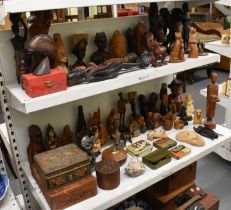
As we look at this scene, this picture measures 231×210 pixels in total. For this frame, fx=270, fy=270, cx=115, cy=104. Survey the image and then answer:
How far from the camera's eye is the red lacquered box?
0.82m

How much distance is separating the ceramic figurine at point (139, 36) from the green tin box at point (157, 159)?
0.44 meters

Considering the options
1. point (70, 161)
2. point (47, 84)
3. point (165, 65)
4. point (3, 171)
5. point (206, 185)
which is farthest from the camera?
point (206, 185)

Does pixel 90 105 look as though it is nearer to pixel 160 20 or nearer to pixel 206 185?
pixel 160 20

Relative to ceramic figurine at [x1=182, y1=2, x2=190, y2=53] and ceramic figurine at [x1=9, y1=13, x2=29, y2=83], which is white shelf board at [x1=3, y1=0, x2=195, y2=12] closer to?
ceramic figurine at [x1=9, y1=13, x2=29, y2=83]

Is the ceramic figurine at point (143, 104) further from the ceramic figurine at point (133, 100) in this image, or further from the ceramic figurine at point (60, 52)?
the ceramic figurine at point (60, 52)

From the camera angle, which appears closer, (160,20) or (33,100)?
(33,100)

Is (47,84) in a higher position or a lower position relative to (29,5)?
lower

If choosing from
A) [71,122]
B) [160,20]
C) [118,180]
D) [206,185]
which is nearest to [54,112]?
[71,122]

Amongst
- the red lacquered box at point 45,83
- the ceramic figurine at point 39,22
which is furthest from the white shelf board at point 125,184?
the ceramic figurine at point 39,22

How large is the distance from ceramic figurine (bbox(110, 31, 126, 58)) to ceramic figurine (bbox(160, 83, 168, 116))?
36 cm

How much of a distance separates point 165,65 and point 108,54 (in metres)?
0.24

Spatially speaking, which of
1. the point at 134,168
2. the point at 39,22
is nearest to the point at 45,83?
the point at 39,22

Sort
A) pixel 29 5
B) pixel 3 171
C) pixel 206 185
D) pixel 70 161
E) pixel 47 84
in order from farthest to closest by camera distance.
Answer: pixel 206 185
pixel 3 171
pixel 70 161
pixel 47 84
pixel 29 5

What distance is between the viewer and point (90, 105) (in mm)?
1261
